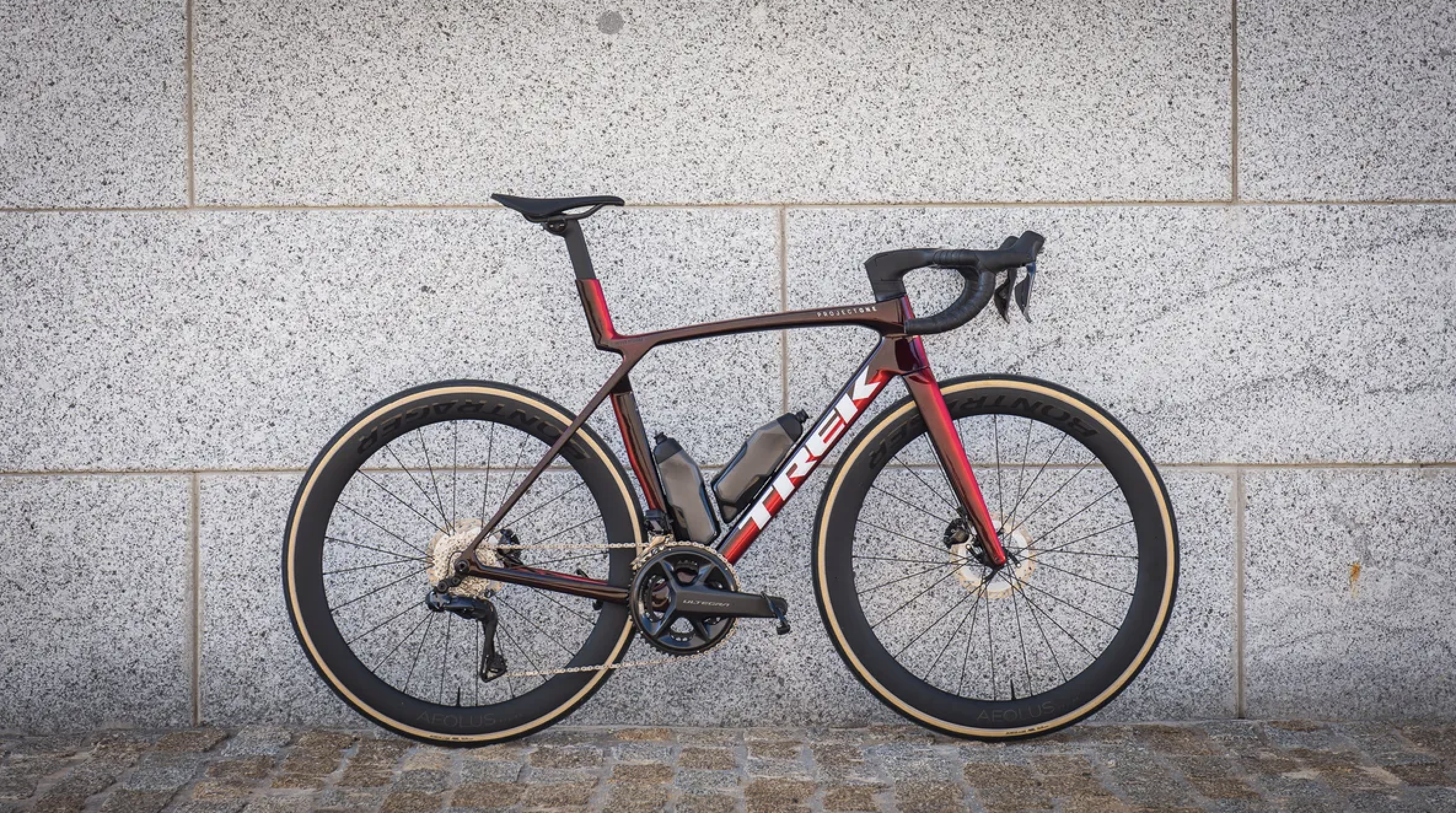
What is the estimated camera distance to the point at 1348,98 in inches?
151

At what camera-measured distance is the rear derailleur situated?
133 inches

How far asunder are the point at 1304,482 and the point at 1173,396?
534mm

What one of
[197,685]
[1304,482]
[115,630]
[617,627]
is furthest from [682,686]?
[1304,482]

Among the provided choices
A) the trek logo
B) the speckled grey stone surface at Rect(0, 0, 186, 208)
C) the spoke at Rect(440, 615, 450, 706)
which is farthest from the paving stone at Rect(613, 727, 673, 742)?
the speckled grey stone surface at Rect(0, 0, 186, 208)

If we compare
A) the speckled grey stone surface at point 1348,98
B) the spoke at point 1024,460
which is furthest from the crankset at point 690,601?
the speckled grey stone surface at point 1348,98

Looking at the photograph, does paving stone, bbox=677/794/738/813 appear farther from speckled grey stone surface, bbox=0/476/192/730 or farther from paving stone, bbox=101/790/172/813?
speckled grey stone surface, bbox=0/476/192/730

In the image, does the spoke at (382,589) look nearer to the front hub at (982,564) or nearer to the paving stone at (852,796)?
the paving stone at (852,796)

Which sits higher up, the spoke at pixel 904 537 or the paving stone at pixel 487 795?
the spoke at pixel 904 537

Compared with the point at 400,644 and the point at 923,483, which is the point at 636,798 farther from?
the point at 923,483

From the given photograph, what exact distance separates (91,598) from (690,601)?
6.92 ft

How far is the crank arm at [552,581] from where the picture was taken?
11.1 ft

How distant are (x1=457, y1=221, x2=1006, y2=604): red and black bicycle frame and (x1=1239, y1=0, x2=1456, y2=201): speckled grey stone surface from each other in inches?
55.6

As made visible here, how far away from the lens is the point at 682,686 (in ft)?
12.8

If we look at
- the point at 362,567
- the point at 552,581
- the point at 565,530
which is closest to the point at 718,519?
the point at 552,581
